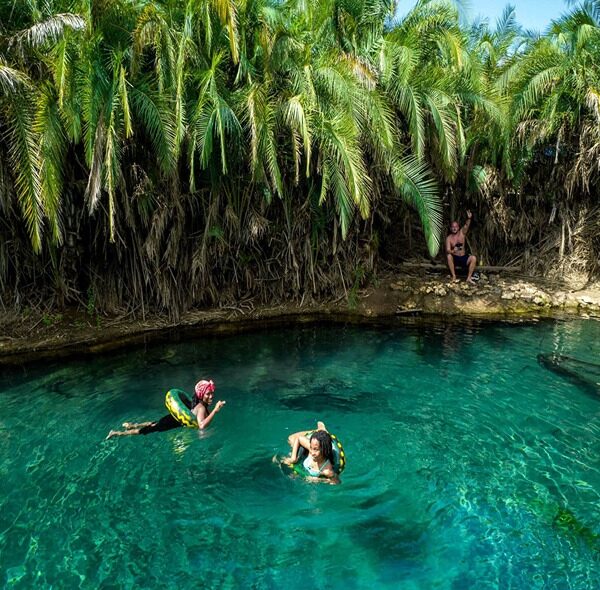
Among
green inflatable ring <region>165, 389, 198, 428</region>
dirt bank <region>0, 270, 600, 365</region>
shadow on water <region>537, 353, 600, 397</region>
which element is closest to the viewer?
green inflatable ring <region>165, 389, 198, 428</region>

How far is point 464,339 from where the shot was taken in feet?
39.2

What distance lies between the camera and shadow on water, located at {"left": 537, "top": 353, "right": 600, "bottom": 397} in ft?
31.1

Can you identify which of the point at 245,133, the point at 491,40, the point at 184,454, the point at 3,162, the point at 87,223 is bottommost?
the point at 184,454

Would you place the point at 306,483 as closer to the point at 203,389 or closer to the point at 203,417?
the point at 203,417

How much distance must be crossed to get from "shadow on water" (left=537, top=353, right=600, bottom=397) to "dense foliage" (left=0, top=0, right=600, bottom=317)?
3.20m

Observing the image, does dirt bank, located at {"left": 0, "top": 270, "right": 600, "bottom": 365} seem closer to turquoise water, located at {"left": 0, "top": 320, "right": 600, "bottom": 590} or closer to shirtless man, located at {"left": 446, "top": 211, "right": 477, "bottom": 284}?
shirtless man, located at {"left": 446, "top": 211, "right": 477, "bottom": 284}

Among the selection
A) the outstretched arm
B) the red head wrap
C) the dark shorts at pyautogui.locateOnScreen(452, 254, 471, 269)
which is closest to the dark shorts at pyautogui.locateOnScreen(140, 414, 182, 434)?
the outstretched arm

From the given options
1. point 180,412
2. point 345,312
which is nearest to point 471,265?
point 345,312

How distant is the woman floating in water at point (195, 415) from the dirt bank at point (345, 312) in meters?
3.97

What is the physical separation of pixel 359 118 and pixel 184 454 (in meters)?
7.22

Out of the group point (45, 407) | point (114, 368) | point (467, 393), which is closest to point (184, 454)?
point (45, 407)

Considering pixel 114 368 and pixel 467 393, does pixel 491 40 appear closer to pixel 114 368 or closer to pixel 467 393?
pixel 467 393

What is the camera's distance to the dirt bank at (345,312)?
1165 centimetres

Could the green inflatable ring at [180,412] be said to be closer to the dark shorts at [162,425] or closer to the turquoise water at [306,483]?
A: the dark shorts at [162,425]
